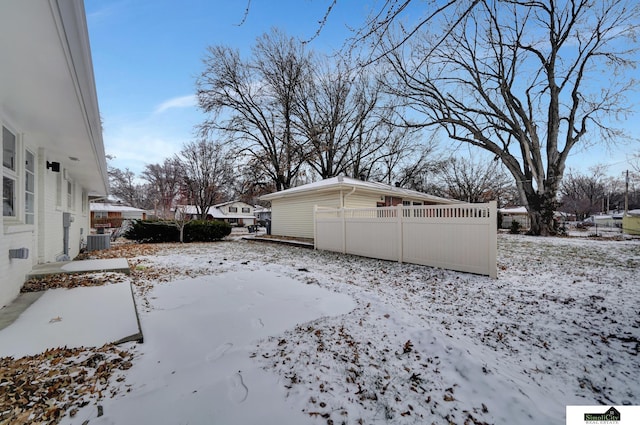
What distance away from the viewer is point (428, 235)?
6.62 m

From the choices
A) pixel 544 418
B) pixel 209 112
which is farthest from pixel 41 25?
pixel 209 112

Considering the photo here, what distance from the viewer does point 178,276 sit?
585cm

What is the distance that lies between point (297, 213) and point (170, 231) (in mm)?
6601

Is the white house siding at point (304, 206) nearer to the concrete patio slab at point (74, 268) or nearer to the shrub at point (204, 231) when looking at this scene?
the shrub at point (204, 231)

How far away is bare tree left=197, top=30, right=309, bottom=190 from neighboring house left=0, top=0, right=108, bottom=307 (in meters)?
14.8

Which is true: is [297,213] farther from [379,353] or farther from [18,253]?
[379,353]

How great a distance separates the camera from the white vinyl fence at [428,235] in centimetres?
555

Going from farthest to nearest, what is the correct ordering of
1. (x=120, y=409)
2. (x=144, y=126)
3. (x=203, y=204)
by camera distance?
(x=203, y=204) → (x=144, y=126) → (x=120, y=409)

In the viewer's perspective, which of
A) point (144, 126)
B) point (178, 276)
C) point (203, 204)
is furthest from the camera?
point (203, 204)

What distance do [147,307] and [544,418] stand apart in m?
4.46

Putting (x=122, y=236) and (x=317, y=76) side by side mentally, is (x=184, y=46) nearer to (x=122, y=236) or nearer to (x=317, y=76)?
(x=122, y=236)

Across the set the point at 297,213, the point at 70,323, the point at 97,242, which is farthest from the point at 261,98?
the point at 70,323

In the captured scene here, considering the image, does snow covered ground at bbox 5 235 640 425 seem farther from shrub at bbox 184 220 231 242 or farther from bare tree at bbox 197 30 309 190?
bare tree at bbox 197 30 309 190

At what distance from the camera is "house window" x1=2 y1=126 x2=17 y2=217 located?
147 inches
